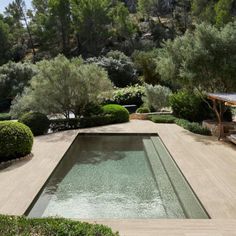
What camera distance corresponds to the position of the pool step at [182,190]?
6.78 metres

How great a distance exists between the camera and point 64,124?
59.9 ft

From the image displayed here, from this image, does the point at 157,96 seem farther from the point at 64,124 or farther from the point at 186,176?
the point at 186,176

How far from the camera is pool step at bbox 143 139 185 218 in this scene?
7012 millimetres

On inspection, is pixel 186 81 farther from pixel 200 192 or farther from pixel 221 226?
pixel 221 226

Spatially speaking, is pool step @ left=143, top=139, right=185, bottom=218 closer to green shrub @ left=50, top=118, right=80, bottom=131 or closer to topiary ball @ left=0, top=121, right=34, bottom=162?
topiary ball @ left=0, top=121, right=34, bottom=162

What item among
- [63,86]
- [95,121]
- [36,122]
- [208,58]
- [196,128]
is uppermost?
[208,58]

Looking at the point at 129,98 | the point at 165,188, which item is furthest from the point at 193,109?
the point at 165,188

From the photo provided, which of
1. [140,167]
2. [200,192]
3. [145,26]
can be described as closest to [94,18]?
[145,26]

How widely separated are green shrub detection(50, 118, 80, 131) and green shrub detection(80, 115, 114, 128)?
28cm

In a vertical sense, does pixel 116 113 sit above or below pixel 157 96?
below

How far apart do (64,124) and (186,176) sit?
34.5 feet

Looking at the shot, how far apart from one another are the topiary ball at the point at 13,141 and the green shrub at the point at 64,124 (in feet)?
22.0

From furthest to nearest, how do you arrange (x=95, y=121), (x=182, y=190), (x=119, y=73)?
(x=119, y=73)
(x=95, y=121)
(x=182, y=190)

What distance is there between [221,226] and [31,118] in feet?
39.9
